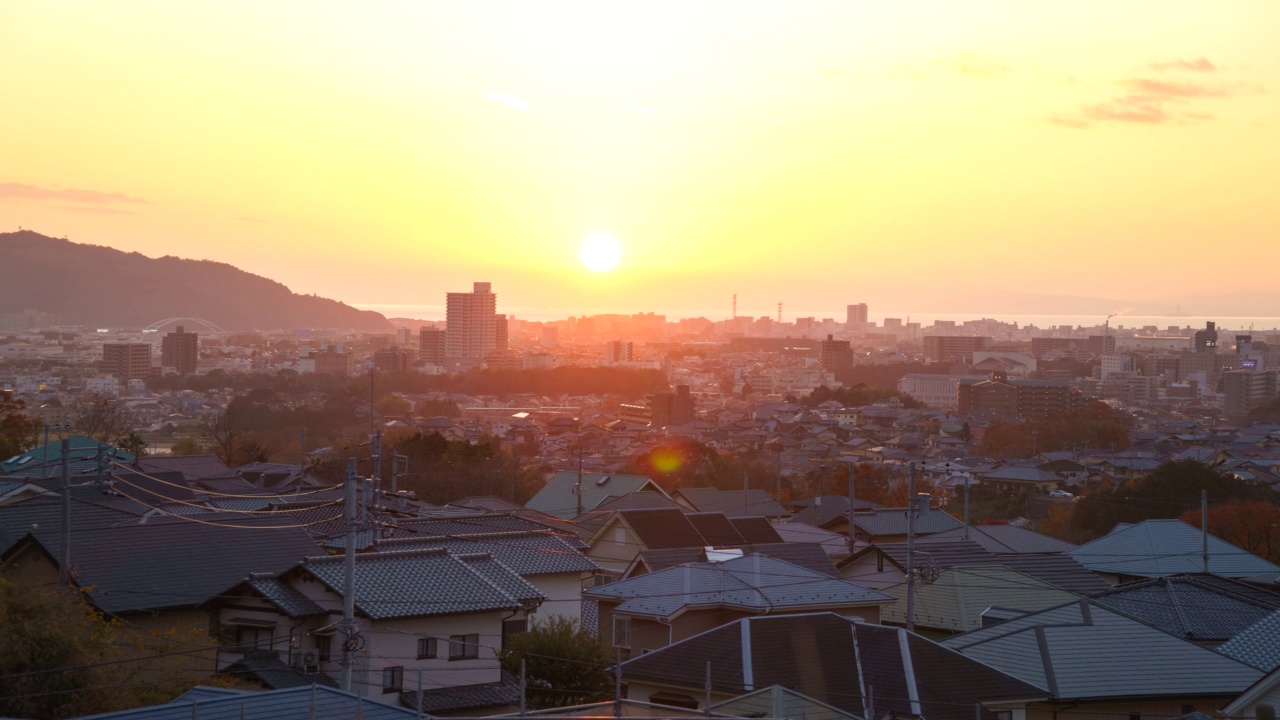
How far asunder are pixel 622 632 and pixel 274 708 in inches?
200

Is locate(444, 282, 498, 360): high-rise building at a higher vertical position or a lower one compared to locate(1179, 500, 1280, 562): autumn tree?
higher

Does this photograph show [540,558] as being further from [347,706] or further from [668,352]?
[668,352]

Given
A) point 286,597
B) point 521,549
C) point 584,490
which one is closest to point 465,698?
point 286,597

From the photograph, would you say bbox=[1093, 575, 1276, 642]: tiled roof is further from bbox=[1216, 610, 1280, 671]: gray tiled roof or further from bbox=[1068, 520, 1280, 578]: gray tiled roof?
bbox=[1068, 520, 1280, 578]: gray tiled roof

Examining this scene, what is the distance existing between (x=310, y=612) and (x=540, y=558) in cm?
346

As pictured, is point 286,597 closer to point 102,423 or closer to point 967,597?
point 967,597

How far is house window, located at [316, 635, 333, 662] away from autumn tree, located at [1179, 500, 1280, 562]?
15.4 m

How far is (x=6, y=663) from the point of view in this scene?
23.0 ft

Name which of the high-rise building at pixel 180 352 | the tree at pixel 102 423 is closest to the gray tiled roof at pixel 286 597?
the tree at pixel 102 423

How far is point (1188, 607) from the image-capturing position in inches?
416

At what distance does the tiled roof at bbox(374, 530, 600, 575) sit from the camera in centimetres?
1136

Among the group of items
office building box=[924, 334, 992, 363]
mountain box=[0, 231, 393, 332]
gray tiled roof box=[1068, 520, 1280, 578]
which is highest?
mountain box=[0, 231, 393, 332]

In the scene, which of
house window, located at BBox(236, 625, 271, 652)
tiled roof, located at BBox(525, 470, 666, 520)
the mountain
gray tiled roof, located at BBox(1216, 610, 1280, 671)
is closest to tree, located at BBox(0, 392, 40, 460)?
tiled roof, located at BBox(525, 470, 666, 520)

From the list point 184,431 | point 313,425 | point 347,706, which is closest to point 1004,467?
point 313,425
